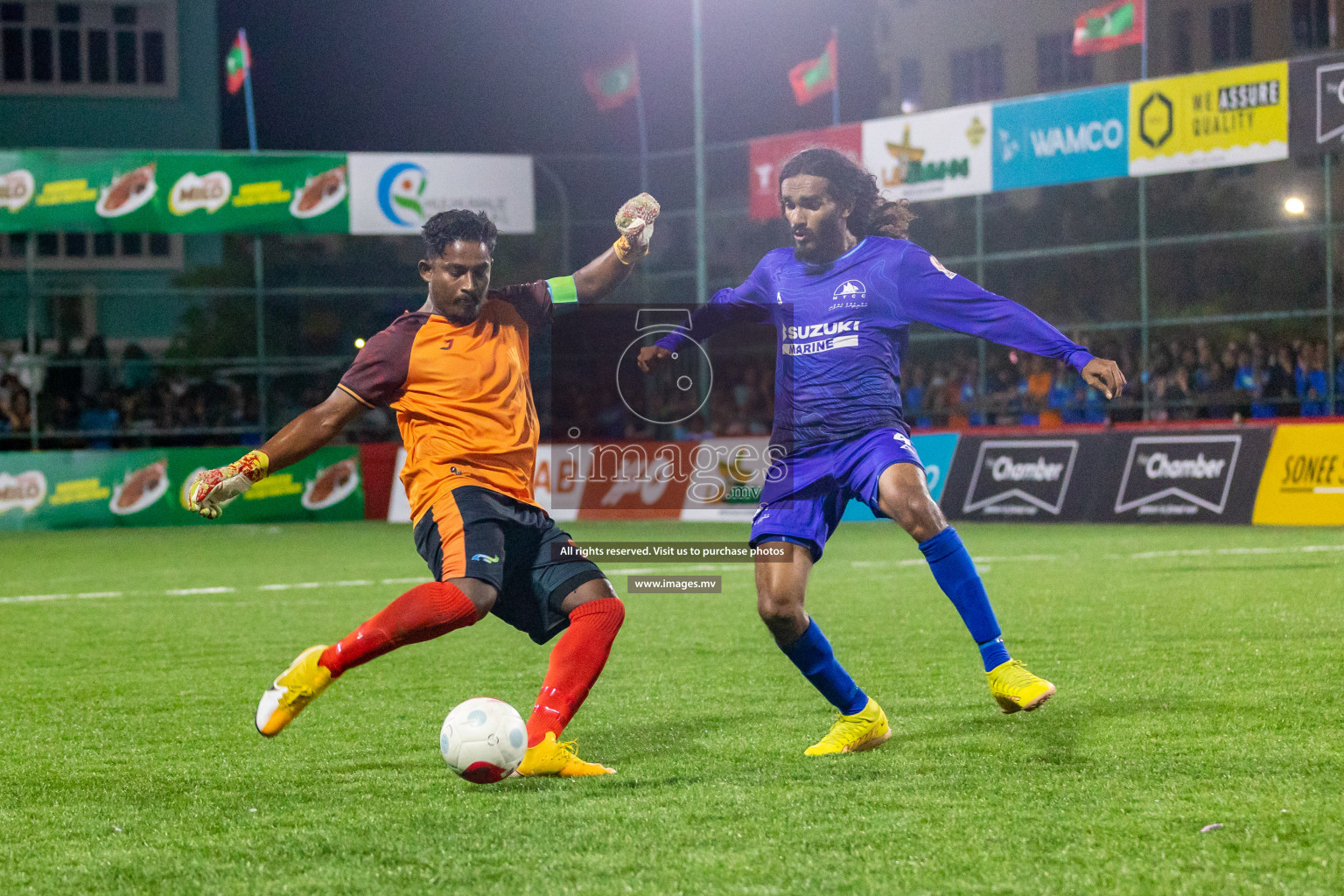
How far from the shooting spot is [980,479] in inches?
781

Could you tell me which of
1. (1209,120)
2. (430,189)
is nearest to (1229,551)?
(1209,120)

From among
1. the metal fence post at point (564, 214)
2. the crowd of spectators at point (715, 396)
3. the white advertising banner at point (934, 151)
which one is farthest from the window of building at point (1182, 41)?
the white advertising banner at point (934, 151)

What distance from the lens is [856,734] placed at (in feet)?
18.6

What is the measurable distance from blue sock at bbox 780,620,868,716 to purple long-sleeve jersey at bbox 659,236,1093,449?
0.78 meters

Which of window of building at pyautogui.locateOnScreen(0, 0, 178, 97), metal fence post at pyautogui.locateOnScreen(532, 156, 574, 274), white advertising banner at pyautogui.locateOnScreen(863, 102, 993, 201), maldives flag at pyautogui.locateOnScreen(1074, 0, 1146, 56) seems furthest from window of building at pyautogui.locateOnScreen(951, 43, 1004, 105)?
white advertising banner at pyautogui.locateOnScreen(863, 102, 993, 201)

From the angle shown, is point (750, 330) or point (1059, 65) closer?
point (750, 330)

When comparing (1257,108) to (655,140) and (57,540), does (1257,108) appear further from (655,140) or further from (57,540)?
(655,140)

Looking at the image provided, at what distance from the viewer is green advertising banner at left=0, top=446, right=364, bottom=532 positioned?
893 inches

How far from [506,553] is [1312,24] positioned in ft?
139

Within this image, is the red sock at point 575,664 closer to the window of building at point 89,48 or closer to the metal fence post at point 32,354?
the metal fence post at point 32,354

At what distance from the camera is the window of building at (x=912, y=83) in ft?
165

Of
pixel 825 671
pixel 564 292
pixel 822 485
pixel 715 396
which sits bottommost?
pixel 825 671

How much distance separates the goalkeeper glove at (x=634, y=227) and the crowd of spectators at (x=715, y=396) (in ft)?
48.6

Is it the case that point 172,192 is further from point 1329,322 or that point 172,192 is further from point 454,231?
point 454,231
